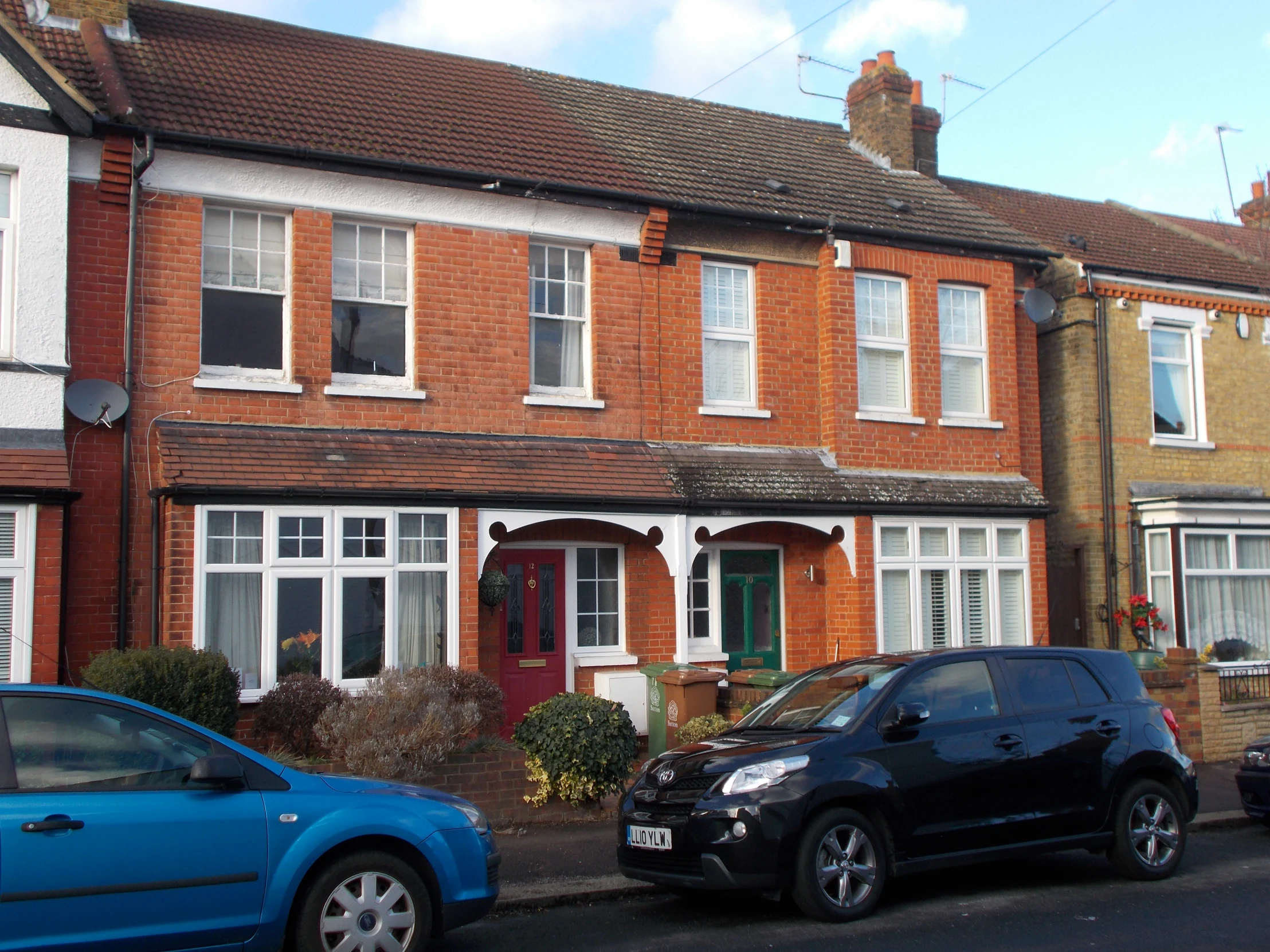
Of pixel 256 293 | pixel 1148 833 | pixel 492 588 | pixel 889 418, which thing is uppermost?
pixel 256 293

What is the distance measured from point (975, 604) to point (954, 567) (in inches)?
25.0

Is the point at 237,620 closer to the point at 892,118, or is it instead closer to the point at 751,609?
the point at 751,609

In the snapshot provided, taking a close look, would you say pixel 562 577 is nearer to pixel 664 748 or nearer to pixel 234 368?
pixel 664 748

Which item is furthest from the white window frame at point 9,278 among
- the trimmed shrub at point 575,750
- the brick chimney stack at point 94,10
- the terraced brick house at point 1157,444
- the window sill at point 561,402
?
the terraced brick house at point 1157,444

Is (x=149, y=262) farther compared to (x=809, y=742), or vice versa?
(x=149, y=262)

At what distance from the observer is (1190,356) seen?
1769 cm

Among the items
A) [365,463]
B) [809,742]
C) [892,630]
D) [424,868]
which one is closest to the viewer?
[424,868]

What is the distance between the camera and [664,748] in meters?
11.9

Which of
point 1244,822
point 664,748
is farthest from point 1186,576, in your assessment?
point 664,748

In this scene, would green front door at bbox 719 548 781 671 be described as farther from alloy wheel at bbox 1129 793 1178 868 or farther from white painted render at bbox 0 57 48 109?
white painted render at bbox 0 57 48 109

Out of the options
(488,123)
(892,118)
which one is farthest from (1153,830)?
(892,118)

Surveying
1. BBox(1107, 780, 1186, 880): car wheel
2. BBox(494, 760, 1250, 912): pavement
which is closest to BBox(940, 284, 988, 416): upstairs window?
BBox(494, 760, 1250, 912): pavement

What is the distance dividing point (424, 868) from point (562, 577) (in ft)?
24.1

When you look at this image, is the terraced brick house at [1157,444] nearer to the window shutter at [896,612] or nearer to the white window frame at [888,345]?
the white window frame at [888,345]
